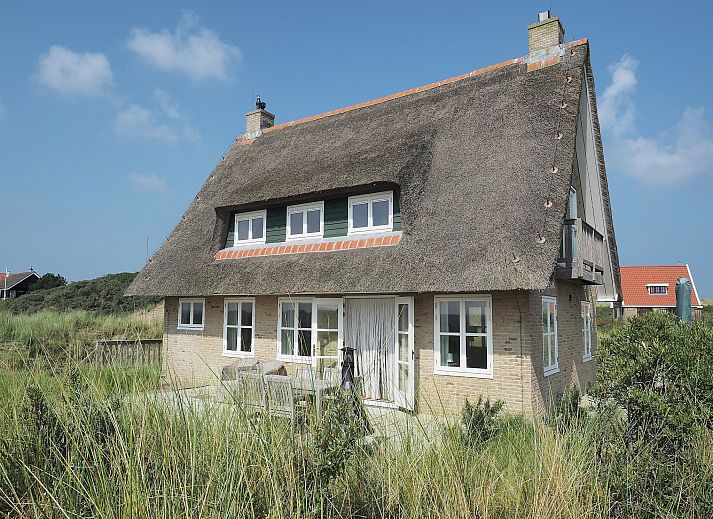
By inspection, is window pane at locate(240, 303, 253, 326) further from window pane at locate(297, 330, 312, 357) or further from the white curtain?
the white curtain

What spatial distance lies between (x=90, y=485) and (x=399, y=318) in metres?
7.98

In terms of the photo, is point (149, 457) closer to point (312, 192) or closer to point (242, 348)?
point (312, 192)

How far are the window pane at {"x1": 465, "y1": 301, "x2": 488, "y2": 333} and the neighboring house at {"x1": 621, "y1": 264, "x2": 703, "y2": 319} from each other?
35959 mm

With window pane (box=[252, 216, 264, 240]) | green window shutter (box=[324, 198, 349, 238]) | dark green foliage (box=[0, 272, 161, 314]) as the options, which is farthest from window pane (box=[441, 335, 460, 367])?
dark green foliage (box=[0, 272, 161, 314])

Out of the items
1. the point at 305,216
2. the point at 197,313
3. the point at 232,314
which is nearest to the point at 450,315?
the point at 305,216

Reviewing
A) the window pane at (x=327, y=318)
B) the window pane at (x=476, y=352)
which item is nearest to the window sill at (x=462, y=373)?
the window pane at (x=476, y=352)

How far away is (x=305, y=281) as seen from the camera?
35.8ft

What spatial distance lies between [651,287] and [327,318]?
39.1 meters

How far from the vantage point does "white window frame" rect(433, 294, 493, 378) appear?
9180 millimetres

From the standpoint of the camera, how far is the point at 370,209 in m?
11.3

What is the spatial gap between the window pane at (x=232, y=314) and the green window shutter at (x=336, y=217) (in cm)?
324

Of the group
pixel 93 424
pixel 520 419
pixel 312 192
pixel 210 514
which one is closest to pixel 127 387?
pixel 93 424

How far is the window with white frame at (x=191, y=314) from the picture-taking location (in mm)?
13938

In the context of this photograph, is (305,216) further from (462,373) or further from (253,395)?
(253,395)
